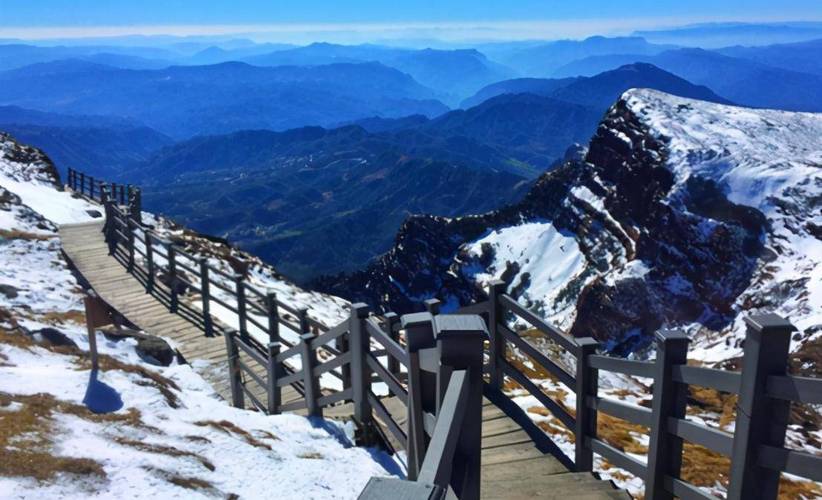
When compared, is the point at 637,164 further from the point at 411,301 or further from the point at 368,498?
the point at 368,498

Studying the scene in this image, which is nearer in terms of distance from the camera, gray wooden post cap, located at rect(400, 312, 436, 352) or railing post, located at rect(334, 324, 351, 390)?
gray wooden post cap, located at rect(400, 312, 436, 352)

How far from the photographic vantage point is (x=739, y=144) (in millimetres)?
94750

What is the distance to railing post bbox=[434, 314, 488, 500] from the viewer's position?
3432 mm

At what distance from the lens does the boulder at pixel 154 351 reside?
10.3 meters

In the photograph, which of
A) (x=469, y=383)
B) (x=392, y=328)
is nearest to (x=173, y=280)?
(x=392, y=328)

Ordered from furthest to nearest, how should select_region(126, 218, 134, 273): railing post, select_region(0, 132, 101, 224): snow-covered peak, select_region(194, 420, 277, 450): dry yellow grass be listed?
select_region(0, 132, 101, 224): snow-covered peak, select_region(126, 218, 134, 273): railing post, select_region(194, 420, 277, 450): dry yellow grass

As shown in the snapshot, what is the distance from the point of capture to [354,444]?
719 centimetres

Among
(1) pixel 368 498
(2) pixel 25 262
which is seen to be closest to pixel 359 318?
(1) pixel 368 498

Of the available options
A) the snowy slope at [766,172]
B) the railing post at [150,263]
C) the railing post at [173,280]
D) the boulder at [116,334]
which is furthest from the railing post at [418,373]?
the snowy slope at [766,172]

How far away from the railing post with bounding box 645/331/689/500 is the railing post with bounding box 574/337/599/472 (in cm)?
109

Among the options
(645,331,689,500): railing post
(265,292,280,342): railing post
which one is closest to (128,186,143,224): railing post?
(265,292,280,342): railing post

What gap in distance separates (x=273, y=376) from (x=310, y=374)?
5.15 feet

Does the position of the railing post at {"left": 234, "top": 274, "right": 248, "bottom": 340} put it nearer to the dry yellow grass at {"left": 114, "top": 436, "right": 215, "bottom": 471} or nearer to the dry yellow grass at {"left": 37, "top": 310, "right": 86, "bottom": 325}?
the dry yellow grass at {"left": 37, "top": 310, "right": 86, "bottom": 325}

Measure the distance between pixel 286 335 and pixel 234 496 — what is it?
428 inches
